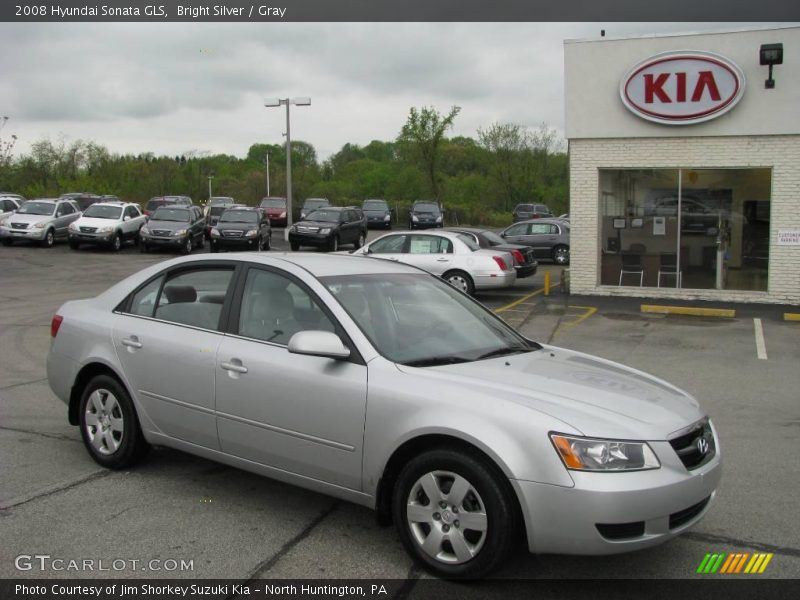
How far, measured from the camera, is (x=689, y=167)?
16453 mm

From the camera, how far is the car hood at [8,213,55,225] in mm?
29828

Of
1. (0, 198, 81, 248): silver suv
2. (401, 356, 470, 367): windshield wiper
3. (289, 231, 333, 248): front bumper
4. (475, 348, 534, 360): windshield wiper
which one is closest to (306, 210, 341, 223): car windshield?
(289, 231, 333, 248): front bumper

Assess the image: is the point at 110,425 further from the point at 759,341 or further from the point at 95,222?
the point at 95,222

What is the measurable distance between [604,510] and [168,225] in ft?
90.4

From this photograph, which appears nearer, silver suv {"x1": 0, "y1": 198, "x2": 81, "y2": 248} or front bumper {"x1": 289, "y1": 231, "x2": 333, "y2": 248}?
front bumper {"x1": 289, "y1": 231, "x2": 333, "y2": 248}

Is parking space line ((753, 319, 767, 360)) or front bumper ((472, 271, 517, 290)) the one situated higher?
front bumper ((472, 271, 517, 290))

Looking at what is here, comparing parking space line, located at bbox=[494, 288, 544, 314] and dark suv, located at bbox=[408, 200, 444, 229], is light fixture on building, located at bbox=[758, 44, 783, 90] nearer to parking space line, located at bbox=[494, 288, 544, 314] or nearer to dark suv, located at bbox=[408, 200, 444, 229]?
parking space line, located at bbox=[494, 288, 544, 314]

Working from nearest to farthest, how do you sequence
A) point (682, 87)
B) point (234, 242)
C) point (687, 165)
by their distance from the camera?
point (682, 87)
point (687, 165)
point (234, 242)

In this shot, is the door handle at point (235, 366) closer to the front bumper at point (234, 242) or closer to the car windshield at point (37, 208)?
Result: the front bumper at point (234, 242)

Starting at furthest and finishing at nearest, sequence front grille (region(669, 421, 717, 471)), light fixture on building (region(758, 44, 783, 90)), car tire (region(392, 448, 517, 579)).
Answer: light fixture on building (region(758, 44, 783, 90))
front grille (region(669, 421, 717, 471))
car tire (region(392, 448, 517, 579))

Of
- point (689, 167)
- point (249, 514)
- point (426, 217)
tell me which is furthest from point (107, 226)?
point (249, 514)

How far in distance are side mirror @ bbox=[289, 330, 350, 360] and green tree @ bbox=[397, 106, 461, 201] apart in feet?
170

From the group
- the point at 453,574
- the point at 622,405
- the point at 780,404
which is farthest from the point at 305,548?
the point at 780,404

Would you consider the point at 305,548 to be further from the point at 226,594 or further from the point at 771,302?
the point at 771,302
